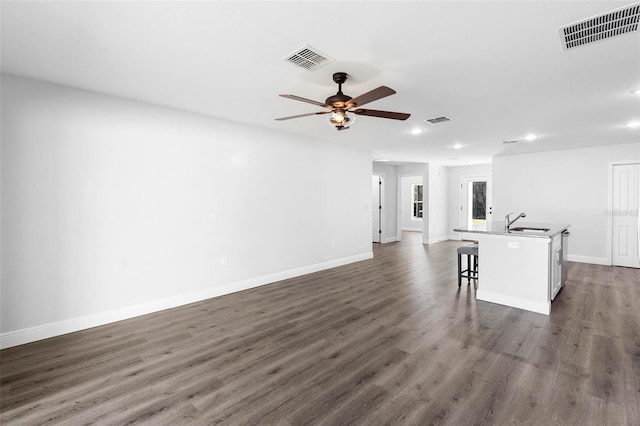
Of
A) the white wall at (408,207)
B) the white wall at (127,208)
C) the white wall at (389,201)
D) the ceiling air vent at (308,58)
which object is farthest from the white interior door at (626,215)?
the ceiling air vent at (308,58)

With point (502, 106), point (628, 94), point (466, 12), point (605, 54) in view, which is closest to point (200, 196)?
point (466, 12)

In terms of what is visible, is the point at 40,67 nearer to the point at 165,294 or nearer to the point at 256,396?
the point at 165,294

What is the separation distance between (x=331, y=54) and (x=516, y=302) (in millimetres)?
3662

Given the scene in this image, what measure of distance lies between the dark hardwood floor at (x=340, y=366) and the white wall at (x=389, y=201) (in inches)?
221

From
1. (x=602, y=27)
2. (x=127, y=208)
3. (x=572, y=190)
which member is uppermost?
(x=602, y=27)

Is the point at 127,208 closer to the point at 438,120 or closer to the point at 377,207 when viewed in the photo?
the point at 438,120

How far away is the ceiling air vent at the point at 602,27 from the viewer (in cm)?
195

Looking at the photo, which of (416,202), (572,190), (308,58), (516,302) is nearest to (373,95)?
(308,58)

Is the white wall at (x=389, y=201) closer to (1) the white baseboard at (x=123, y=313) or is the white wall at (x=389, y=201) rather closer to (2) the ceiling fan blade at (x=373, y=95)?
(1) the white baseboard at (x=123, y=313)

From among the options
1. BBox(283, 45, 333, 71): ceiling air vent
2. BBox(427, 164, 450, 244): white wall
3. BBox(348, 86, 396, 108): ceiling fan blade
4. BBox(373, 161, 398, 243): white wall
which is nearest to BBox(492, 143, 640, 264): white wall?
BBox(427, 164, 450, 244): white wall

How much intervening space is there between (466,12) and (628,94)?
2.88 meters

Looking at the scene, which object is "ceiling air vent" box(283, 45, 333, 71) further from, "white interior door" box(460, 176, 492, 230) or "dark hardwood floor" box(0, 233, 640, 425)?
"white interior door" box(460, 176, 492, 230)

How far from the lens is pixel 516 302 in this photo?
3869 mm

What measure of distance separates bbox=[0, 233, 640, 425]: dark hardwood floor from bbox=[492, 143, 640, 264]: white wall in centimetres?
298
